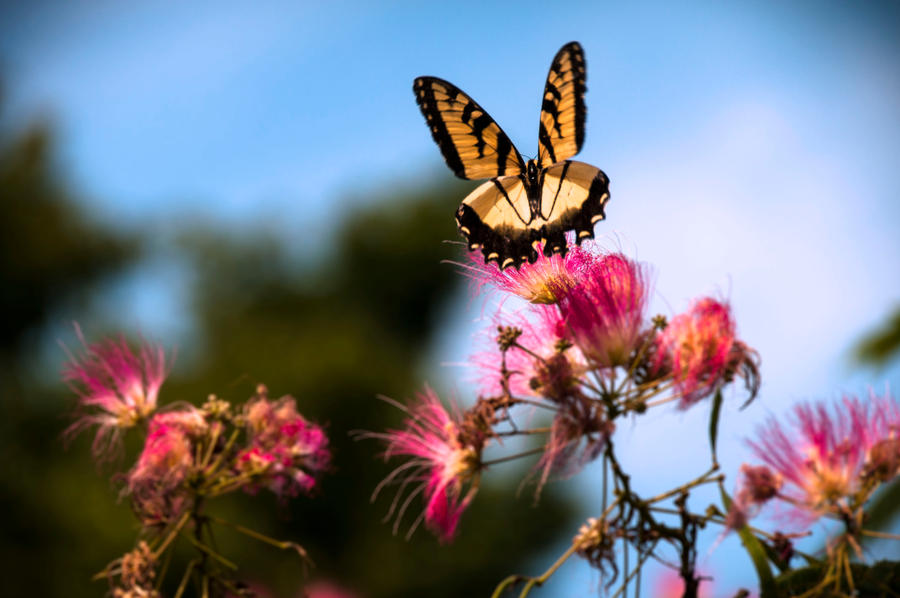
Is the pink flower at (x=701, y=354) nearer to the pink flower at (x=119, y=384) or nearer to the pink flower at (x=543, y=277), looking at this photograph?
the pink flower at (x=543, y=277)

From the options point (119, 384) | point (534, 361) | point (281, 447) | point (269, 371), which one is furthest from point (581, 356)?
point (269, 371)

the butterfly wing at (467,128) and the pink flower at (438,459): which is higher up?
the butterfly wing at (467,128)

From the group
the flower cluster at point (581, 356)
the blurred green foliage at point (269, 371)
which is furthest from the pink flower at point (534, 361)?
the blurred green foliage at point (269, 371)

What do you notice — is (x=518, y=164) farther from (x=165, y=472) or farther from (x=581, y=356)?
(x=165, y=472)

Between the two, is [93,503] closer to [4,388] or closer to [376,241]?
[4,388]

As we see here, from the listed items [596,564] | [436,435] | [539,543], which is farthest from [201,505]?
[539,543]

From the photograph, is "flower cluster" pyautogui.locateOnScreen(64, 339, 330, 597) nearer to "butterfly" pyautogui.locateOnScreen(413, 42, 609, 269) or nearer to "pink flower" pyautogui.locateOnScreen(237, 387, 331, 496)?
"pink flower" pyautogui.locateOnScreen(237, 387, 331, 496)
